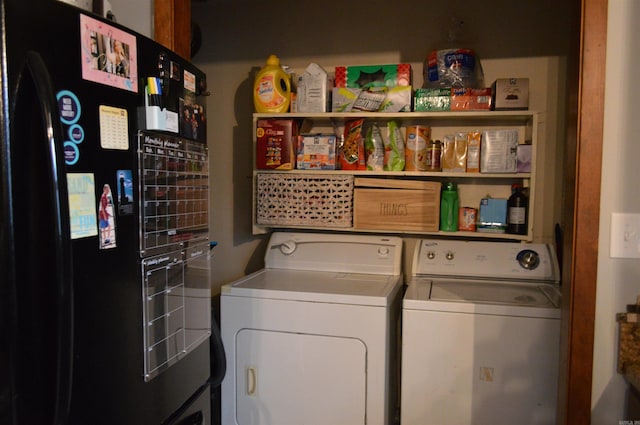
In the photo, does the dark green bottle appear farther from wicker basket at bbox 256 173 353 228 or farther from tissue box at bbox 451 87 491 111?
wicker basket at bbox 256 173 353 228

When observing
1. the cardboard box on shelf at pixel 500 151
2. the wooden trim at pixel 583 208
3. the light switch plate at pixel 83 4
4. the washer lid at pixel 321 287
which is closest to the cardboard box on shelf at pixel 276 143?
the washer lid at pixel 321 287

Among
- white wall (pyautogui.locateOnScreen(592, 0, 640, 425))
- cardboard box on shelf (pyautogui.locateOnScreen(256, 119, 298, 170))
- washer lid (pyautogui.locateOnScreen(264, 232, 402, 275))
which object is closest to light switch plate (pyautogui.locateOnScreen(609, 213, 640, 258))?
white wall (pyautogui.locateOnScreen(592, 0, 640, 425))

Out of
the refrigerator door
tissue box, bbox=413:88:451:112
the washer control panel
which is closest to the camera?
the refrigerator door

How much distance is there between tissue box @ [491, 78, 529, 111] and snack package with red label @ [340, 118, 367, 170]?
67 centimetres

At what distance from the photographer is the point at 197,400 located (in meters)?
1.45

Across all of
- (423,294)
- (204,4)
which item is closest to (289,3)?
(204,4)

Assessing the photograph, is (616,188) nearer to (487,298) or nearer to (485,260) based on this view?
(487,298)

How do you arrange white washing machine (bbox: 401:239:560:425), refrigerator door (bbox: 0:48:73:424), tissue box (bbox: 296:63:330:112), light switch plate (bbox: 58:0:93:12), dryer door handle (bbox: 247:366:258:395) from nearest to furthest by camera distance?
refrigerator door (bbox: 0:48:73:424) < light switch plate (bbox: 58:0:93:12) < white washing machine (bbox: 401:239:560:425) < dryer door handle (bbox: 247:366:258:395) < tissue box (bbox: 296:63:330:112)

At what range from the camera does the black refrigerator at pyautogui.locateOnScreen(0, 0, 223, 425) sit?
802 mm

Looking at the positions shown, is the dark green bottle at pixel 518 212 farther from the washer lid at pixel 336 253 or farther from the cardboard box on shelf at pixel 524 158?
the washer lid at pixel 336 253

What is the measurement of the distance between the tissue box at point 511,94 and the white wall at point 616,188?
2.80 feet

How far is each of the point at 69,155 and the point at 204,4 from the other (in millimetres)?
2188

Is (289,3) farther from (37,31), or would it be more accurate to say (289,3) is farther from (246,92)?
(37,31)

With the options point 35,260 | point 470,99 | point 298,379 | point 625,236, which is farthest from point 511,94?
point 35,260
